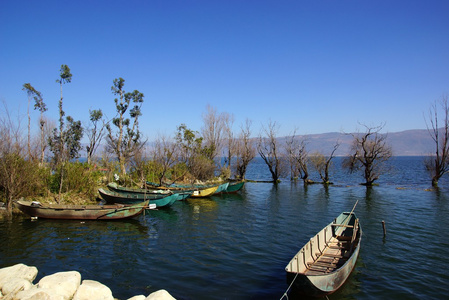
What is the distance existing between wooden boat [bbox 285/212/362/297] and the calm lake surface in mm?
735

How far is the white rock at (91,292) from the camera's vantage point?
7266mm

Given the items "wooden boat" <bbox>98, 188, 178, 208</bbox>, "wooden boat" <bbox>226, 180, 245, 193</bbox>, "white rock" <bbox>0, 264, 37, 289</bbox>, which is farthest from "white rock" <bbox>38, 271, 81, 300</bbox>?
"wooden boat" <bbox>226, 180, 245, 193</bbox>

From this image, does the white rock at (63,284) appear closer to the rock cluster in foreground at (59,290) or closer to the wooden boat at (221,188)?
the rock cluster in foreground at (59,290)

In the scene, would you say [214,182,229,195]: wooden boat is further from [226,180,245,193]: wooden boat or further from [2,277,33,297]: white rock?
[2,277,33,297]: white rock

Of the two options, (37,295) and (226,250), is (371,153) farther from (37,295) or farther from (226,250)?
(37,295)

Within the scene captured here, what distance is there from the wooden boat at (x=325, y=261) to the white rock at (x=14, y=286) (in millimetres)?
7421

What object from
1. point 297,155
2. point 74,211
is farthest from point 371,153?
point 74,211

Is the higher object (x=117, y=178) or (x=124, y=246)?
(x=117, y=178)

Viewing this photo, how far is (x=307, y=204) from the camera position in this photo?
985 inches

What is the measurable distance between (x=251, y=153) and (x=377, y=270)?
104 feet

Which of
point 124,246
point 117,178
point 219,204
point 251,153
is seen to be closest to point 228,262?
point 124,246

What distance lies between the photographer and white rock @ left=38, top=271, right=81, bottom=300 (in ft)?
24.0

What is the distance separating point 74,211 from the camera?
17312 millimetres

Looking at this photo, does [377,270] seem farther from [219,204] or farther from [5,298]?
→ [219,204]
